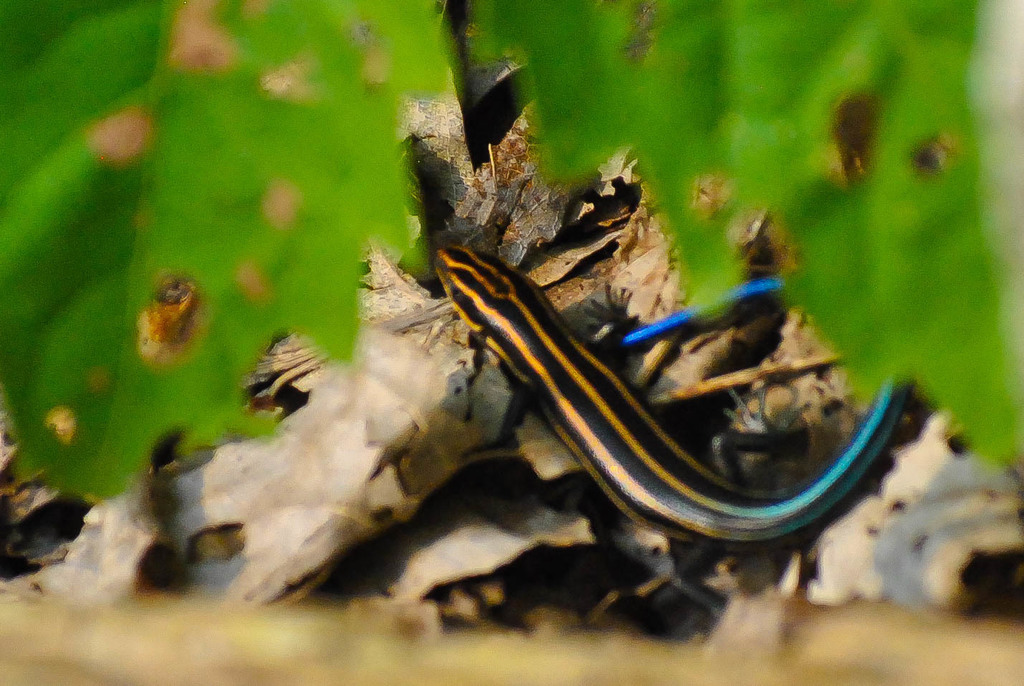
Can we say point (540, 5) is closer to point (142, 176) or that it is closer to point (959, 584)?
point (142, 176)

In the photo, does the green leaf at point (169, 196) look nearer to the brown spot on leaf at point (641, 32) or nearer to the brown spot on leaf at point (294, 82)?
the brown spot on leaf at point (294, 82)

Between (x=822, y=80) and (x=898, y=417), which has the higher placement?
(x=822, y=80)

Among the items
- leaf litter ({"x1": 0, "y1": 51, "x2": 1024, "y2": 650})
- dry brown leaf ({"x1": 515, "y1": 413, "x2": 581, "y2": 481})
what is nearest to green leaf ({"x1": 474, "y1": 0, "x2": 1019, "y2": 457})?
leaf litter ({"x1": 0, "y1": 51, "x2": 1024, "y2": 650})

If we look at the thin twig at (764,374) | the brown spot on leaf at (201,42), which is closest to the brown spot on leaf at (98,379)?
the brown spot on leaf at (201,42)

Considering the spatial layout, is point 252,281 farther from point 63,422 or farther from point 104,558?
point 104,558

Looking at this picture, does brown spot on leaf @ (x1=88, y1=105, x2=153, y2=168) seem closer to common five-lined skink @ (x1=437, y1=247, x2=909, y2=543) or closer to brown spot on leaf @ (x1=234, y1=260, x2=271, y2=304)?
brown spot on leaf @ (x1=234, y1=260, x2=271, y2=304)

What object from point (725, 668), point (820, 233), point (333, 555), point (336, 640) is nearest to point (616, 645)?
point (725, 668)
